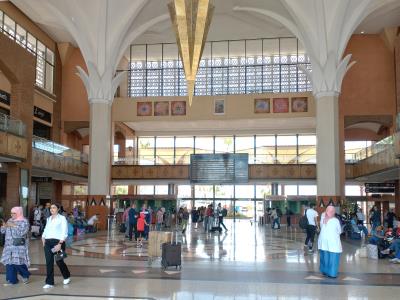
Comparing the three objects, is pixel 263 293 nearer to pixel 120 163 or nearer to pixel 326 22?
pixel 326 22

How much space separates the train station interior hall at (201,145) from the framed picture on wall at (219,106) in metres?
0.16

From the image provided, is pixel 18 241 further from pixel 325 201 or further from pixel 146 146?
pixel 146 146

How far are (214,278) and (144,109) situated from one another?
86.3 feet

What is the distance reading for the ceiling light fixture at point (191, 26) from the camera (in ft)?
52.8

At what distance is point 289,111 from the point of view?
33.3 meters

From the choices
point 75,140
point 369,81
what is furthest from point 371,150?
point 75,140

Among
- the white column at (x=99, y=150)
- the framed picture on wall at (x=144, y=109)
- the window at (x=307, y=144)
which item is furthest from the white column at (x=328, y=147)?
the framed picture on wall at (x=144, y=109)

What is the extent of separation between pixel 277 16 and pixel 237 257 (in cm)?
1972

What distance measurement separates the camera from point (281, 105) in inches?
1312

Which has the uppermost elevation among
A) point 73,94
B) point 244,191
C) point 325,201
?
point 73,94

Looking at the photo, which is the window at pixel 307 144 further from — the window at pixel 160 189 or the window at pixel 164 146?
the window at pixel 160 189

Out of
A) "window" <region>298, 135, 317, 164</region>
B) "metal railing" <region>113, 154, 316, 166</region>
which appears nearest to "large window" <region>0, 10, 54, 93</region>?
"metal railing" <region>113, 154, 316, 166</region>

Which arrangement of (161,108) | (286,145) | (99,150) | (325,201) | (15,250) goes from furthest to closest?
(286,145) < (161,108) < (99,150) < (325,201) < (15,250)

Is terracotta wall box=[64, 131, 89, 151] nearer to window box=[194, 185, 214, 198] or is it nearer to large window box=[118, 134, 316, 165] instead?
large window box=[118, 134, 316, 165]
